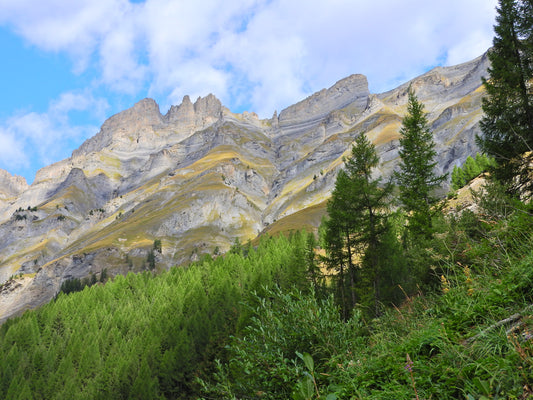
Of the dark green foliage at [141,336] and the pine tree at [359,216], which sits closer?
the pine tree at [359,216]

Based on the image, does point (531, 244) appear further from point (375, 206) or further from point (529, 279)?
point (375, 206)

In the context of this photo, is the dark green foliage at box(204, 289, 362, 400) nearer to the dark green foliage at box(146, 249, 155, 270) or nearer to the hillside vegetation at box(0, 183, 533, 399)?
the hillside vegetation at box(0, 183, 533, 399)

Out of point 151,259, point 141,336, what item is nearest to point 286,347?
point 141,336

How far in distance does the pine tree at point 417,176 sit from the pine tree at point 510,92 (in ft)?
19.8

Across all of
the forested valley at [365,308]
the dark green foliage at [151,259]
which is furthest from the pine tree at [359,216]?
the dark green foliage at [151,259]

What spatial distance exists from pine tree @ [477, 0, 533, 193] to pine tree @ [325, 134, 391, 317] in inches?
327

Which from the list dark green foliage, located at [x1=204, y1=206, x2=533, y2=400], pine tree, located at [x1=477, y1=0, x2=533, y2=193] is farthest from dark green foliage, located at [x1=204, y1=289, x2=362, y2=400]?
pine tree, located at [x1=477, y1=0, x2=533, y2=193]

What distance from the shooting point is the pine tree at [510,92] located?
61.1 ft

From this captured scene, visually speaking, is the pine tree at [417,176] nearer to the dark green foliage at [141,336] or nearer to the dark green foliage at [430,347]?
the dark green foliage at [141,336]

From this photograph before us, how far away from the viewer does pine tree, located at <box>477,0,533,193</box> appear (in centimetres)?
1862

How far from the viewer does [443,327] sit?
12.9ft

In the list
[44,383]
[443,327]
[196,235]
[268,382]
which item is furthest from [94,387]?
[196,235]

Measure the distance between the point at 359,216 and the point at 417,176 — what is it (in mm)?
5981

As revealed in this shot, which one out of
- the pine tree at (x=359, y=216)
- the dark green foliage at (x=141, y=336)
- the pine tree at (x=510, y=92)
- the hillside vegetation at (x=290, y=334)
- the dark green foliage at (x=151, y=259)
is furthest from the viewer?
the dark green foliage at (x=151, y=259)
